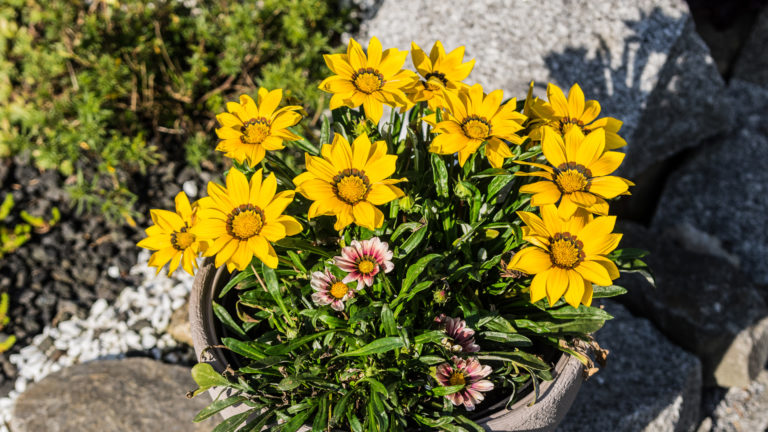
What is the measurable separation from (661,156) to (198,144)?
233 cm

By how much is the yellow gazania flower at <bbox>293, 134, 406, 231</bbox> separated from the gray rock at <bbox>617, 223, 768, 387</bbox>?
1740 millimetres

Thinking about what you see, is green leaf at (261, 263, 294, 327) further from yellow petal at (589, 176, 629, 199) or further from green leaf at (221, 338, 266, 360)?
yellow petal at (589, 176, 629, 199)

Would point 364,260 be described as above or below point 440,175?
below

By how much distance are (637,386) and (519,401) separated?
1.10m

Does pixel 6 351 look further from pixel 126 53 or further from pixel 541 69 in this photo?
pixel 541 69

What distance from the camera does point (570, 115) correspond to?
1406mm

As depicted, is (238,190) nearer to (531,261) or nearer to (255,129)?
(255,129)

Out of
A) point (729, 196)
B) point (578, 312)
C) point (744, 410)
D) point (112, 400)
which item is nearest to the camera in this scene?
point (578, 312)

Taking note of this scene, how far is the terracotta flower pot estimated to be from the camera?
144 centimetres

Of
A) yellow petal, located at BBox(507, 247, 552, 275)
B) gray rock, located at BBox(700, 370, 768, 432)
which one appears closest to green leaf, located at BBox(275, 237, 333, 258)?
yellow petal, located at BBox(507, 247, 552, 275)

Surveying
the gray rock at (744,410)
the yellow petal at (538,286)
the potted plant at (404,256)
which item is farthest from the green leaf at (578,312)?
the gray rock at (744,410)

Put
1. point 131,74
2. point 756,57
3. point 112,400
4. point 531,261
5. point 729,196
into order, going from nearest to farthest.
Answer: point 531,261 < point 112,400 < point 131,74 < point 729,196 < point 756,57

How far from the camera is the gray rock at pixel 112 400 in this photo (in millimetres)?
2156

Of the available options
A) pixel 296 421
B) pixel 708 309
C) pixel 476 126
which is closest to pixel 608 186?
pixel 476 126
